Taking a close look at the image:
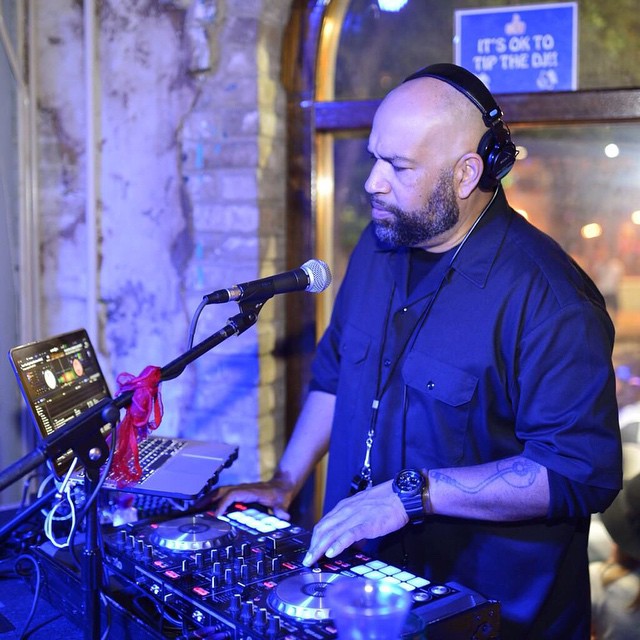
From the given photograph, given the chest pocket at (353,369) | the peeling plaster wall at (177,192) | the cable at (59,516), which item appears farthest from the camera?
the peeling plaster wall at (177,192)

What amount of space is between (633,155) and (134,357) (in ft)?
5.95

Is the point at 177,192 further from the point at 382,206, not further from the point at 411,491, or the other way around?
the point at 411,491

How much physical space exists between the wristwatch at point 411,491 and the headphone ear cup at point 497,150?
694mm

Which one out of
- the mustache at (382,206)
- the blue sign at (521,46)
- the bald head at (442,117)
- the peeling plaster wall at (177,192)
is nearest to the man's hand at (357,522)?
the mustache at (382,206)

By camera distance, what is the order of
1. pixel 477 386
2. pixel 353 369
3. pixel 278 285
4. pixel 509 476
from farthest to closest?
pixel 353 369 → pixel 477 386 → pixel 509 476 → pixel 278 285

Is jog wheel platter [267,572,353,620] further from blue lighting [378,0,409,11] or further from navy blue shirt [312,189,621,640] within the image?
blue lighting [378,0,409,11]

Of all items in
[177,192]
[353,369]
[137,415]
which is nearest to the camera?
[137,415]

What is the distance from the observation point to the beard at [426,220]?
1.92 metres

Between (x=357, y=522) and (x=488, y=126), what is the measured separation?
914 millimetres

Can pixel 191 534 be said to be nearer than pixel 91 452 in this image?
No

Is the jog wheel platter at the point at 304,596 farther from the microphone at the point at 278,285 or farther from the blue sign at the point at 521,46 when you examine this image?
the blue sign at the point at 521,46

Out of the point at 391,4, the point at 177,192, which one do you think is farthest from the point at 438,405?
the point at 391,4

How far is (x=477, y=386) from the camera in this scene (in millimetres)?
1851

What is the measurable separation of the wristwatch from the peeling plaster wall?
1.23 metres
